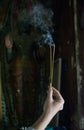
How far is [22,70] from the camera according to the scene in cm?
176

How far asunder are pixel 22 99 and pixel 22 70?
18 centimetres

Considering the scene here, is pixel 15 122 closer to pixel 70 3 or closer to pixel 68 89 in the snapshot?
pixel 68 89

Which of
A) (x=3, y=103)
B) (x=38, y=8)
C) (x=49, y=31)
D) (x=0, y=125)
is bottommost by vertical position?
(x=0, y=125)

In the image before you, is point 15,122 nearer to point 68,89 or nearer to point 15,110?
point 15,110

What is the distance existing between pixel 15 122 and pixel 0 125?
9cm

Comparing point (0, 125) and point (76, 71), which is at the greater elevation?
point (76, 71)

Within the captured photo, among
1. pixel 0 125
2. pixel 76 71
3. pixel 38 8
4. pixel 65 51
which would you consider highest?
pixel 38 8

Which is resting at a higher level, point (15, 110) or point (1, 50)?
point (1, 50)

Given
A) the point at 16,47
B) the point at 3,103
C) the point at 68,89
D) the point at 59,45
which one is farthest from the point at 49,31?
the point at 3,103

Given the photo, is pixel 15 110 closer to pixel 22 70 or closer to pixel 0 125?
pixel 0 125

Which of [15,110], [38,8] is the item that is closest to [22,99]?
[15,110]

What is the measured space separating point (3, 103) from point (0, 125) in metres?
0.13

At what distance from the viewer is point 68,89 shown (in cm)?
182

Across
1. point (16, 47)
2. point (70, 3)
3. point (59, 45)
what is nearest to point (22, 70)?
point (16, 47)
